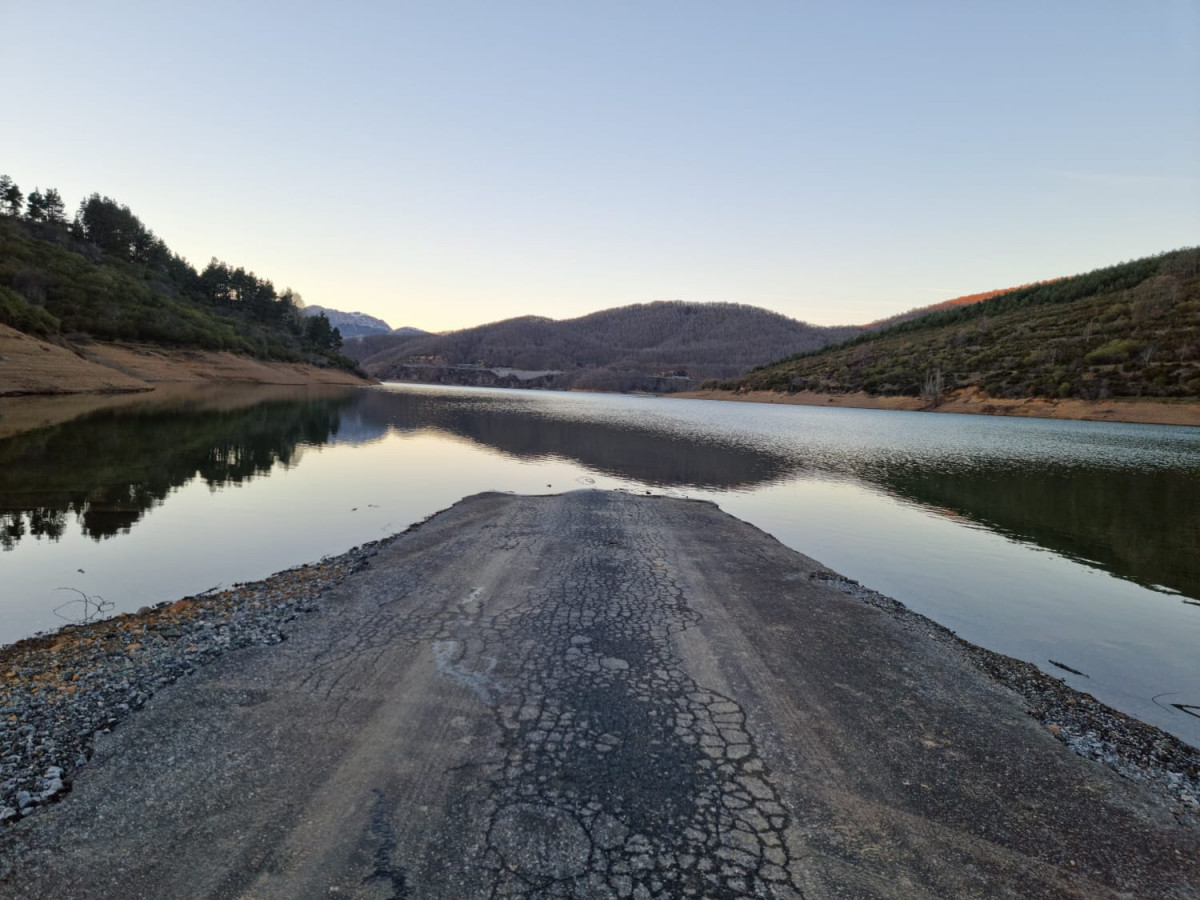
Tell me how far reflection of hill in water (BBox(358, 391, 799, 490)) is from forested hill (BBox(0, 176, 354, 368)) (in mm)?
42948

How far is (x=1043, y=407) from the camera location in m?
77.6

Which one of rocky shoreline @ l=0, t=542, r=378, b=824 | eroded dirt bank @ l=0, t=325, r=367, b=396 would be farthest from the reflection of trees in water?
eroded dirt bank @ l=0, t=325, r=367, b=396

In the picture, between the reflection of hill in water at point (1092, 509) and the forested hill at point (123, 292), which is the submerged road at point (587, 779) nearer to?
the reflection of hill in water at point (1092, 509)

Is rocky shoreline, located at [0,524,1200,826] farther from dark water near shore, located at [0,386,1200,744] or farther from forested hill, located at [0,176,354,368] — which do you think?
forested hill, located at [0,176,354,368]

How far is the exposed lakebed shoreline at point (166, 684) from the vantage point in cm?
539

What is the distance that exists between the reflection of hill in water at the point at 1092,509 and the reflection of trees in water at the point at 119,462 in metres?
29.5

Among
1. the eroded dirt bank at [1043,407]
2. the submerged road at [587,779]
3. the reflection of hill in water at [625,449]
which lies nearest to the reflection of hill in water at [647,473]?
the reflection of hill in water at [625,449]

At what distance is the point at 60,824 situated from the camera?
4.49 m

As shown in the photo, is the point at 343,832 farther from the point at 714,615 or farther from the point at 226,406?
the point at 226,406

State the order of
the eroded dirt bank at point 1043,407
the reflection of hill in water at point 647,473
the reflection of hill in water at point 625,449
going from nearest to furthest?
the reflection of hill in water at point 647,473, the reflection of hill in water at point 625,449, the eroded dirt bank at point 1043,407

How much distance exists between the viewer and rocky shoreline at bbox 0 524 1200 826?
538 centimetres

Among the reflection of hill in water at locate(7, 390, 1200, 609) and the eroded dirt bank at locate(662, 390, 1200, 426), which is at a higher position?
the eroded dirt bank at locate(662, 390, 1200, 426)

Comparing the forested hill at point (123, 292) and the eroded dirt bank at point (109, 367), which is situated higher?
the forested hill at point (123, 292)

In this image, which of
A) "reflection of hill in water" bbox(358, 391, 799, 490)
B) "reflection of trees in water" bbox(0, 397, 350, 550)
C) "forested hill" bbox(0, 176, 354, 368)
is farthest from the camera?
"forested hill" bbox(0, 176, 354, 368)
